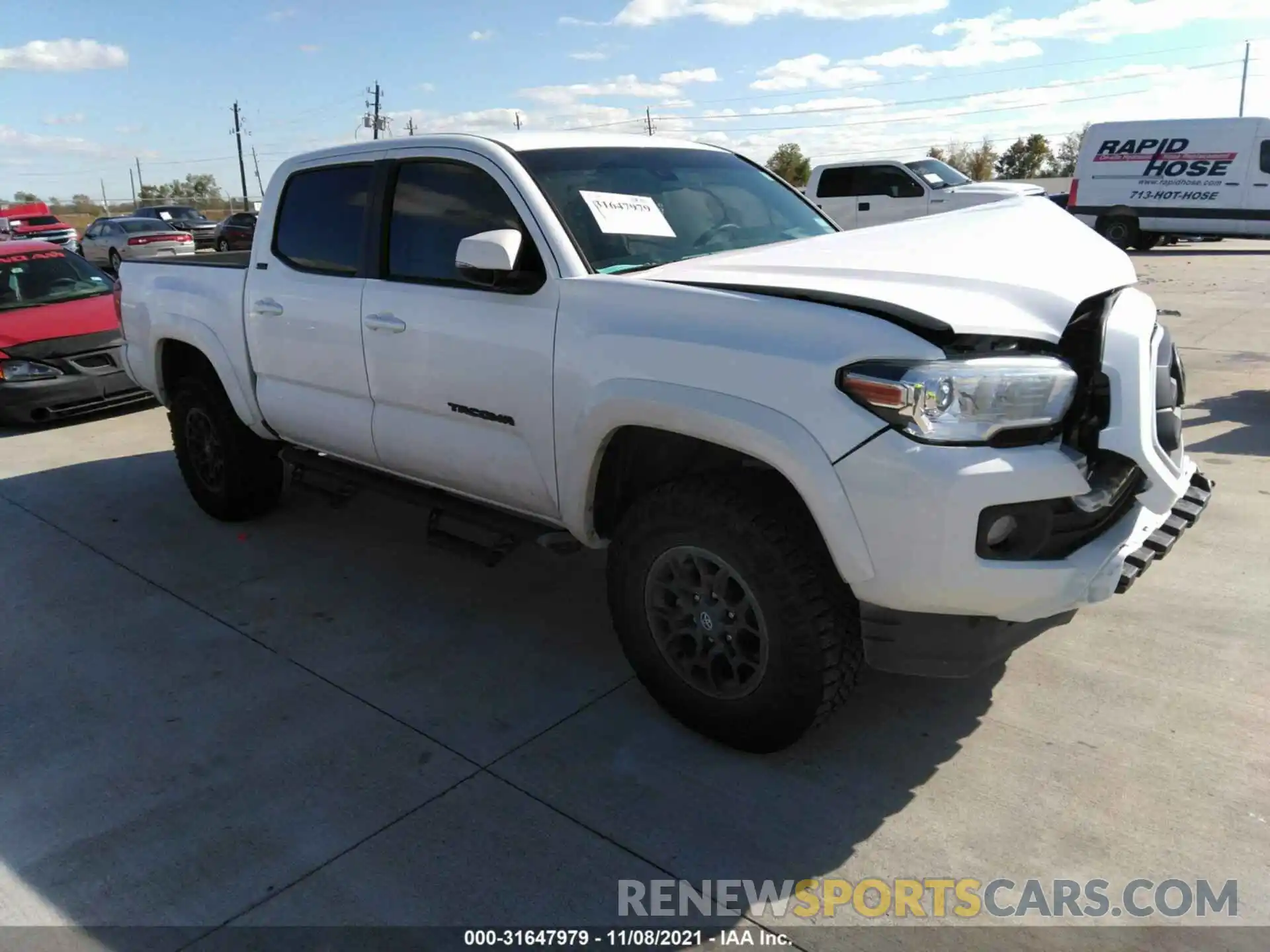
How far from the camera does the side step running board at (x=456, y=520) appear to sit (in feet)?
12.0

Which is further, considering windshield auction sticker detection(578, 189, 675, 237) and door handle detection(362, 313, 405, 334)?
door handle detection(362, 313, 405, 334)

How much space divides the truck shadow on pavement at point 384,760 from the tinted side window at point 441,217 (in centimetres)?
152

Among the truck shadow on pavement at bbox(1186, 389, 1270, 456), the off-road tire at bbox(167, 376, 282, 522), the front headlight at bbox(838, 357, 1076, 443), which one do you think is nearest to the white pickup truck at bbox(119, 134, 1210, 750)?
the front headlight at bbox(838, 357, 1076, 443)

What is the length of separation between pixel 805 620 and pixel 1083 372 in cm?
100

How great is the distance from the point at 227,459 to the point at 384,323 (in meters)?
1.88

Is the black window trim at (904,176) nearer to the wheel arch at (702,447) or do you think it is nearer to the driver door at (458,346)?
the driver door at (458,346)

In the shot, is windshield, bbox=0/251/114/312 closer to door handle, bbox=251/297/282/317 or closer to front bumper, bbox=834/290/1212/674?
door handle, bbox=251/297/282/317

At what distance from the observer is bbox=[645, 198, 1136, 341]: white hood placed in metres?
2.57

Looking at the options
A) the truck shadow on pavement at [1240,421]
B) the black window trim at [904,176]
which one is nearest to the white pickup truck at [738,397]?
the truck shadow on pavement at [1240,421]

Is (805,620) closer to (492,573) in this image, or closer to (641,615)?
(641,615)

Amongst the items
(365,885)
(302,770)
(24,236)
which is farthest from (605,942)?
(24,236)

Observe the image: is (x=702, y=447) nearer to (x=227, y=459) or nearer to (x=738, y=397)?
(x=738, y=397)

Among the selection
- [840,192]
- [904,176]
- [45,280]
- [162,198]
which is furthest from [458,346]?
[162,198]

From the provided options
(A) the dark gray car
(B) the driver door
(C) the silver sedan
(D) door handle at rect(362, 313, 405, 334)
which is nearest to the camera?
(B) the driver door
